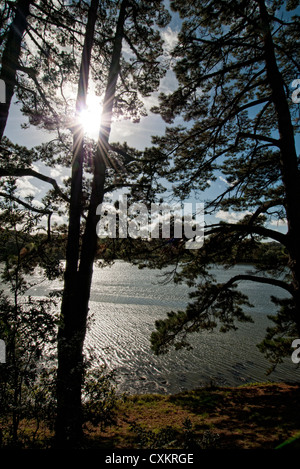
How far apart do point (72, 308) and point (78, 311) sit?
0.17 m

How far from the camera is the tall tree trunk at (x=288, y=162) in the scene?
4.32m

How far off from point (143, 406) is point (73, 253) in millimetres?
6709

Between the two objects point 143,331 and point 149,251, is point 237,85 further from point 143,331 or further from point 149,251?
point 143,331

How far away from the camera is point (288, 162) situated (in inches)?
176

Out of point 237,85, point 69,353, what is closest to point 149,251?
point 69,353

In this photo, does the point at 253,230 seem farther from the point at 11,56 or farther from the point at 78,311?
the point at 11,56

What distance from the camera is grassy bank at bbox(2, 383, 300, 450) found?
463cm

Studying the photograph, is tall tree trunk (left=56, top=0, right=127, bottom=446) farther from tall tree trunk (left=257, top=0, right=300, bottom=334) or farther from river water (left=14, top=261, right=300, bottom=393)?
tall tree trunk (left=257, top=0, right=300, bottom=334)

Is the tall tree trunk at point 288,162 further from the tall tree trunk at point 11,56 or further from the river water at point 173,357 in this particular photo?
the tall tree trunk at point 11,56

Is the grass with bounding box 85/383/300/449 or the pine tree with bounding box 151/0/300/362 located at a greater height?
the pine tree with bounding box 151/0/300/362

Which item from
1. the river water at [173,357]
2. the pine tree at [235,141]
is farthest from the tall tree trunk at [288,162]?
the river water at [173,357]

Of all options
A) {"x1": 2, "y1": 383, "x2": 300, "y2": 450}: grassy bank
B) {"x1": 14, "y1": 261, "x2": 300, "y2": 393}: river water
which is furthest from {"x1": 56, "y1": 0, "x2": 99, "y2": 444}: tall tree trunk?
{"x1": 14, "y1": 261, "x2": 300, "y2": 393}: river water

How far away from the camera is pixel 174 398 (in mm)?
8523
